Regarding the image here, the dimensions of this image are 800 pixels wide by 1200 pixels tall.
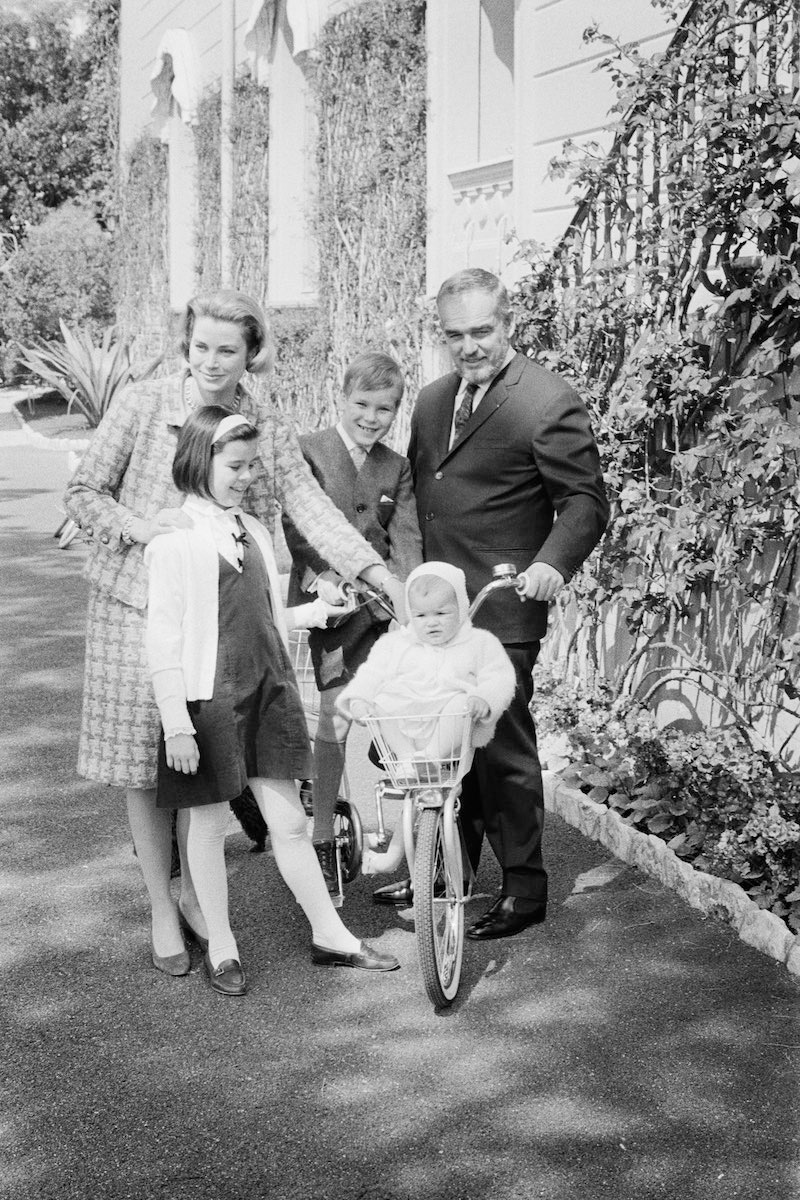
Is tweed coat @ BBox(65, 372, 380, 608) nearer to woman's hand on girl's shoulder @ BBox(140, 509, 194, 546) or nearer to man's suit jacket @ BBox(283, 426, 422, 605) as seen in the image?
woman's hand on girl's shoulder @ BBox(140, 509, 194, 546)

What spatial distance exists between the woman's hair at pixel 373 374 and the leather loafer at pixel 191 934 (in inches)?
67.9

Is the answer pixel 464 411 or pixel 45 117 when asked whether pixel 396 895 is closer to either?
pixel 464 411

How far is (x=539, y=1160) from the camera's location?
3.25m

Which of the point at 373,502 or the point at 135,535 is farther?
the point at 373,502

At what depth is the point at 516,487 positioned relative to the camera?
14.8 feet

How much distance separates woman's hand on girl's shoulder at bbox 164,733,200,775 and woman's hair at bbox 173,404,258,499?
0.67 metres

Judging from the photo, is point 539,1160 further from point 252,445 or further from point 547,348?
point 547,348

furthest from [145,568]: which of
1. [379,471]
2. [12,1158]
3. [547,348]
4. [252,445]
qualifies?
[547,348]

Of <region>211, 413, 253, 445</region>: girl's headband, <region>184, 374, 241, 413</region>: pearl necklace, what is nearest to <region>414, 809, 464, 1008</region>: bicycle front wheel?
<region>211, 413, 253, 445</region>: girl's headband

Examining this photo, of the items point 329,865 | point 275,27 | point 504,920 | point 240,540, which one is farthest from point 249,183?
point 504,920

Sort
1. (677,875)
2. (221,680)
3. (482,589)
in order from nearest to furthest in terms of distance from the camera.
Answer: (221,680)
(482,589)
(677,875)

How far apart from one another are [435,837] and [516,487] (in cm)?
112

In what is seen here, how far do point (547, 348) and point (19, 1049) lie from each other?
14.4ft

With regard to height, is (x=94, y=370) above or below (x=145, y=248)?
below
